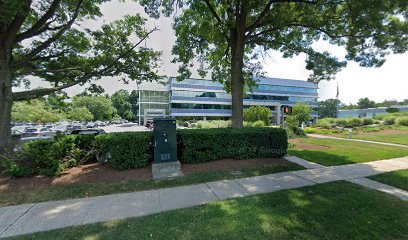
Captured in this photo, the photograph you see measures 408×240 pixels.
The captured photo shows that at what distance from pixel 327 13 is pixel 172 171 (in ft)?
33.8

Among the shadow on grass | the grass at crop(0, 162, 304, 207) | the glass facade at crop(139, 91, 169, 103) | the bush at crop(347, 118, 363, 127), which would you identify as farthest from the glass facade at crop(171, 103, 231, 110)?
the grass at crop(0, 162, 304, 207)

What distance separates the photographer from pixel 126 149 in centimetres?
612

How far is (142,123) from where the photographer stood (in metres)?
55.1

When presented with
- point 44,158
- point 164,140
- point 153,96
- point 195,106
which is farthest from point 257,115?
point 153,96

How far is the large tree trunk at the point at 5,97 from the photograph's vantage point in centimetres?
656

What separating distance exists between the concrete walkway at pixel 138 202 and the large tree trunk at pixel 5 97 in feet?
14.4

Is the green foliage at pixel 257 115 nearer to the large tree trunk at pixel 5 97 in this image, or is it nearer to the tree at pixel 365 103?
the large tree trunk at pixel 5 97

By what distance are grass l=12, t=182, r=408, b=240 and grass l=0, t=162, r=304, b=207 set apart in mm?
1592

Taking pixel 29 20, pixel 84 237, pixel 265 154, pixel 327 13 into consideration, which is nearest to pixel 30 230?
pixel 84 237

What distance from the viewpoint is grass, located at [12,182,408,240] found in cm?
289

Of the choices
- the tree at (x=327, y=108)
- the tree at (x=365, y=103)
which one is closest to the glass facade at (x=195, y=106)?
the tree at (x=327, y=108)

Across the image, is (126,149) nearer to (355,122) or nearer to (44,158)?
(44,158)

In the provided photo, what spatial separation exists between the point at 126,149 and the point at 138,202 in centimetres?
249

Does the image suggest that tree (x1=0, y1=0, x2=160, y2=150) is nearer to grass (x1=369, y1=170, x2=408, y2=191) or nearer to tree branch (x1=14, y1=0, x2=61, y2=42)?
tree branch (x1=14, y1=0, x2=61, y2=42)
